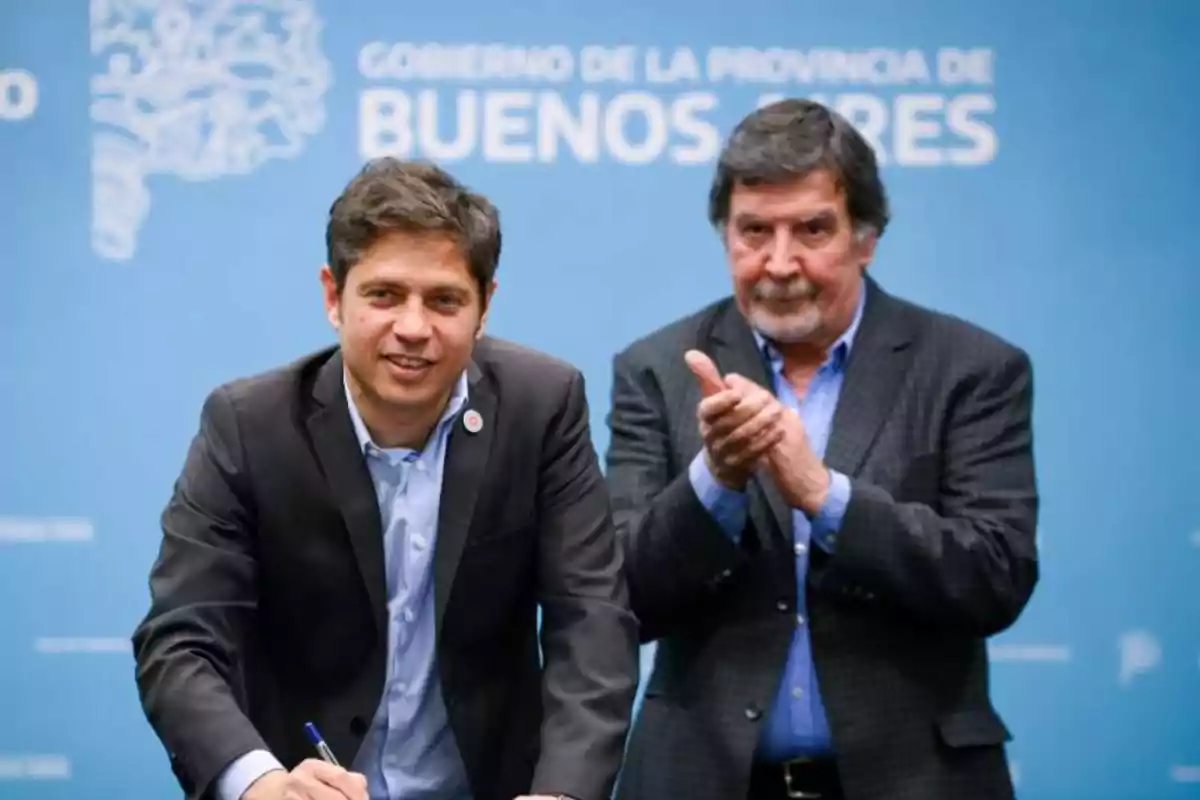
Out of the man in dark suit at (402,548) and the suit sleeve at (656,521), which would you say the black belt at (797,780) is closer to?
the suit sleeve at (656,521)

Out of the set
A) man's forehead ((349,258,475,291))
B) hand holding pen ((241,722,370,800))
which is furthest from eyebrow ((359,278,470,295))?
hand holding pen ((241,722,370,800))

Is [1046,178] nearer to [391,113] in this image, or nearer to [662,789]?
[391,113]

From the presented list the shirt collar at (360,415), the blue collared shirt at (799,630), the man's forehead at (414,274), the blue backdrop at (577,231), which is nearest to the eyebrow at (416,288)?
the man's forehead at (414,274)

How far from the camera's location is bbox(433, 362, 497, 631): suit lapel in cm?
228

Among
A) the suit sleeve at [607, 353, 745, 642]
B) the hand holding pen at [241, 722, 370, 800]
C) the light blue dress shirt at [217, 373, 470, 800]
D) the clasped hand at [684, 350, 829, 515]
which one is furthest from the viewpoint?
the suit sleeve at [607, 353, 745, 642]

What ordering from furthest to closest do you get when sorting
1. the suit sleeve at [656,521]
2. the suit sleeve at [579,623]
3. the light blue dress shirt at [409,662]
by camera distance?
the suit sleeve at [656,521]
the light blue dress shirt at [409,662]
the suit sleeve at [579,623]

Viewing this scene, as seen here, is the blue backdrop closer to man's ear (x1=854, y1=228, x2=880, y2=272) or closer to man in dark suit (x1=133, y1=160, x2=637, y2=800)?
man's ear (x1=854, y1=228, x2=880, y2=272)

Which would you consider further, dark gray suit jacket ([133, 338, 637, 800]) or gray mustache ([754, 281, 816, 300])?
gray mustache ([754, 281, 816, 300])

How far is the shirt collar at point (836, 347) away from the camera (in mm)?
2707

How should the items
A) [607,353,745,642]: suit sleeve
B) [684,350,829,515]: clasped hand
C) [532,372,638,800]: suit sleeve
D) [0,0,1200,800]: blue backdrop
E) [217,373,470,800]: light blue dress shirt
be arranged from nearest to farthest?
[532,372,638,800]: suit sleeve → [217,373,470,800]: light blue dress shirt → [684,350,829,515]: clasped hand → [607,353,745,642]: suit sleeve → [0,0,1200,800]: blue backdrop

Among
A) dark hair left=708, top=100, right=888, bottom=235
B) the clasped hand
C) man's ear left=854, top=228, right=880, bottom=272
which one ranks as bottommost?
the clasped hand

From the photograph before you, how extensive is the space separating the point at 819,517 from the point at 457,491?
544mm

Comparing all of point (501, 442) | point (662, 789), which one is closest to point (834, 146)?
point (501, 442)

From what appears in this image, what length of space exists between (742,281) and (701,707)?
630 millimetres
